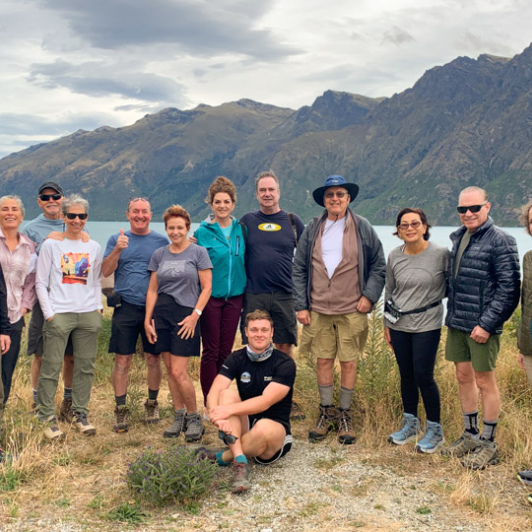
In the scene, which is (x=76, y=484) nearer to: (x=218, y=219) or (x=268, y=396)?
(x=268, y=396)

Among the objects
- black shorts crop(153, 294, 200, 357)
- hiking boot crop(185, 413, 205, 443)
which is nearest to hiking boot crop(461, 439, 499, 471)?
hiking boot crop(185, 413, 205, 443)

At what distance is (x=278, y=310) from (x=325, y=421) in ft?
4.36

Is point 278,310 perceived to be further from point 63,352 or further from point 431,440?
point 63,352

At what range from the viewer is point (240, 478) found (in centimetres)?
455

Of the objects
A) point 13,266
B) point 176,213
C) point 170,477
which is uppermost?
point 176,213

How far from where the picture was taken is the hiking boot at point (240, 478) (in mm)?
4473

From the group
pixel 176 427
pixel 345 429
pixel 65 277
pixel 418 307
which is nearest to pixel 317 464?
pixel 345 429

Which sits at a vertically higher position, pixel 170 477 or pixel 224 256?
pixel 224 256

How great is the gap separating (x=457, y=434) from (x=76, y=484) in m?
3.77

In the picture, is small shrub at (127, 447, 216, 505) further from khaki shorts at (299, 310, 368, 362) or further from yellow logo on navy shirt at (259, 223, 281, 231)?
yellow logo on navy shirt at (259, 223, 281, 231)

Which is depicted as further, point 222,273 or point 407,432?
point 222,273

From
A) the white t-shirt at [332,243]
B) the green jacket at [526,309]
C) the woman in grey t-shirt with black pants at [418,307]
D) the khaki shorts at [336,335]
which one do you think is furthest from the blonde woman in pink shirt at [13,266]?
the green jacket at [526,309]

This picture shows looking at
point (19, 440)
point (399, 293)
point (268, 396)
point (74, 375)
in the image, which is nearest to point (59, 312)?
point (74, 375)

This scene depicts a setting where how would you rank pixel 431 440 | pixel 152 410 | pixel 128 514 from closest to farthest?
pixel 128 514 → pixel 431 440 → pixel 152 410
